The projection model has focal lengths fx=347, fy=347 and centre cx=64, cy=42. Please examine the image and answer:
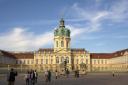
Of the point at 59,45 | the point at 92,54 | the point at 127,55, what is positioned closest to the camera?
the point at 127,55

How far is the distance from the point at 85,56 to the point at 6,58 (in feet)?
105

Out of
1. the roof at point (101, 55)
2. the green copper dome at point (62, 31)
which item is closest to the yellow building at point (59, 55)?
the green copper dome at point (62, 31)

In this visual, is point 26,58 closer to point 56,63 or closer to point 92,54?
point 56,63

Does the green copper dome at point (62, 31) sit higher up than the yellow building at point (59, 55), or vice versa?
the green copper dome at point (62, 31)

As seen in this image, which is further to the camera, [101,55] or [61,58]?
[101,55]

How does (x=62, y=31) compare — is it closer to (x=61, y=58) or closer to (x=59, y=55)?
A: (x=59, y=55)

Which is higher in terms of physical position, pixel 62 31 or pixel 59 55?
pixel 62 31

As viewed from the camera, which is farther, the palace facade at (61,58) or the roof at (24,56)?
the roof at (24,56)

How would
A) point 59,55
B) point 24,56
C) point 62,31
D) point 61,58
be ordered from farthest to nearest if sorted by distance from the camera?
point 24,56 → point 62,31 → point 61,58 → point 59,55

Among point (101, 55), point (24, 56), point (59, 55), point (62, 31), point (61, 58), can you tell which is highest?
point (62, 31)

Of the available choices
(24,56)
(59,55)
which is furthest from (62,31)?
(24,56)

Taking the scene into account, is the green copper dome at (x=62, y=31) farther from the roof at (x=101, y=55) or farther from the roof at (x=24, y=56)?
the roof at (x=101, y=55)

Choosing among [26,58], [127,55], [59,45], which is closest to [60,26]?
[59,45]

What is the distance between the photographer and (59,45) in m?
139
